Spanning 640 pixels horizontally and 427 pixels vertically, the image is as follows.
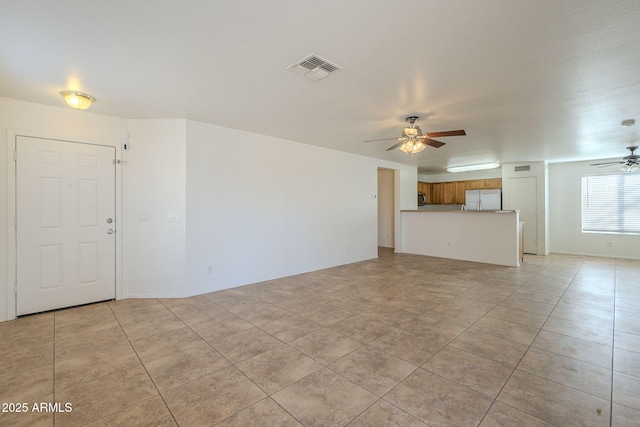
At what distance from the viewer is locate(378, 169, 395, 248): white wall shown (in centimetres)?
885

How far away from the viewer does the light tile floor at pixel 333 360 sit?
5.65ft

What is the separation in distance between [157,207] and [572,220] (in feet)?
32.9

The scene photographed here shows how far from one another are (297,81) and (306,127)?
5.17ft

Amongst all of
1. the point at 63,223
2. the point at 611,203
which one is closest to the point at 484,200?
the point at 611,203

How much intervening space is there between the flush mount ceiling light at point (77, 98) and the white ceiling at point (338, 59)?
14 centimetres

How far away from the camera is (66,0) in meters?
1.69

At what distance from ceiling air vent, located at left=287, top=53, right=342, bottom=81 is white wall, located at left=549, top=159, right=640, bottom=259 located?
8300 mm

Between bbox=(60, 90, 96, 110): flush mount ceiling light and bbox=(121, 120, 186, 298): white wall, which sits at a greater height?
bbox=(60, 90, 96, 110): flush mount ceiling light

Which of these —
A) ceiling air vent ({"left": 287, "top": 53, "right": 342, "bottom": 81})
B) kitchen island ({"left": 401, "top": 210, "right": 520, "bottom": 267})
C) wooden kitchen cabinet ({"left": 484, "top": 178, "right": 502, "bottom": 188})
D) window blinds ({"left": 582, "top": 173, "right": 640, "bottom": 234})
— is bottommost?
kitchen island ({"left": 401, "top": 210, "right": 520, "bottom": 267})

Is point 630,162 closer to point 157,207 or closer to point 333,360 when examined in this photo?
point 333,360

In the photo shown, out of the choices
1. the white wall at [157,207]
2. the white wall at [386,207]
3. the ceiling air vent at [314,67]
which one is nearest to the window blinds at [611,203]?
the white wall at [386,207]

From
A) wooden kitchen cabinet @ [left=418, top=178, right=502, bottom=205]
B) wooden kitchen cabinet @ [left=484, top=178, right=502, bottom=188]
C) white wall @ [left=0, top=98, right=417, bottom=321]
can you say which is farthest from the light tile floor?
wooden kitchen cabinet @ [left=418, top=178, right=502, bottom=205]

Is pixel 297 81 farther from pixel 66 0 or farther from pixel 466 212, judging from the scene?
pixel 466 212

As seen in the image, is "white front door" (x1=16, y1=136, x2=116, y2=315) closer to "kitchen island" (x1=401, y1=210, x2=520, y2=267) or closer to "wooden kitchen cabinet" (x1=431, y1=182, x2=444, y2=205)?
"kitchen island" (x1=401, y1=210, x2=520, y2=267)
